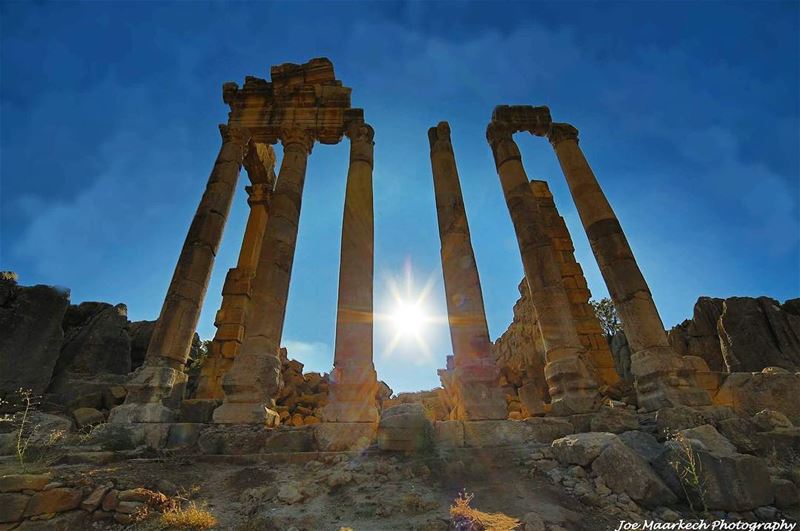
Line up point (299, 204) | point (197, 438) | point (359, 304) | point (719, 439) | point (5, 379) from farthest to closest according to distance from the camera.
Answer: point (299, 204), point (5, 379), point (359, 304), point (197, 438), point (719, 439)

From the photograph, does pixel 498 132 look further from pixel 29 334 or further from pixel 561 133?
pixel 29 334

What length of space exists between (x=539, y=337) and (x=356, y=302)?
10.1m

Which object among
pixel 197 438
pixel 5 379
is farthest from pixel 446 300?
pixel 5 379

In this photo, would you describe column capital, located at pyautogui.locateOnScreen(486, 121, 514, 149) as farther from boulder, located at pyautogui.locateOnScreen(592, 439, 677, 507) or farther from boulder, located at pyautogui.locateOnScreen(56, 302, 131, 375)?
boulder, located at pyautogui.locateOnScreen(56, 302, 131, 375)

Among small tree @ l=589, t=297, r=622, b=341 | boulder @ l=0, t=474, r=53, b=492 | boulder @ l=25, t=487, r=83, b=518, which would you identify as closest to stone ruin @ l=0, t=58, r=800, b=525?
boulder @ l=0, t=474, r=53, b=492

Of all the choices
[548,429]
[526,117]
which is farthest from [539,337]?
[548,429]

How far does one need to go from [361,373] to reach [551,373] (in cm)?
423

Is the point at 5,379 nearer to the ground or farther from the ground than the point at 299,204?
nearer to the ground

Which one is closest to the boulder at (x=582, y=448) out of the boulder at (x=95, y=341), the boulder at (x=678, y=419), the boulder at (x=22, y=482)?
the boulder at (x=678, y=419)

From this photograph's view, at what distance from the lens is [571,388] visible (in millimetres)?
7637

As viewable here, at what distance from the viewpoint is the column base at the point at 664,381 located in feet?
22.6

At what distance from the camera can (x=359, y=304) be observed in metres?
8.69

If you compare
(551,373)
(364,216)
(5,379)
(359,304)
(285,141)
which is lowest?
(551,373)

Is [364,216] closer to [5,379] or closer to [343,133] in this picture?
[343,133]
